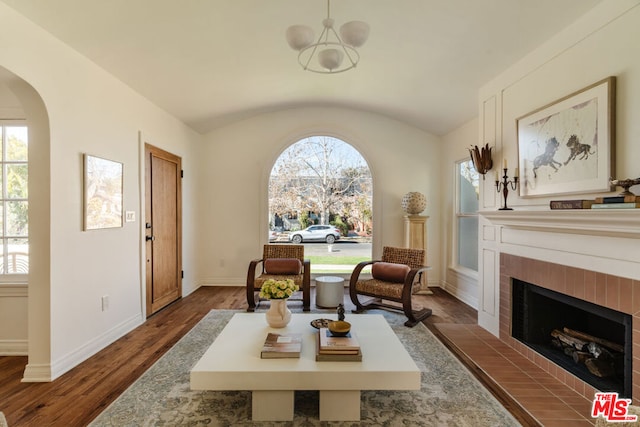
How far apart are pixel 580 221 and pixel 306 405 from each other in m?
2.09

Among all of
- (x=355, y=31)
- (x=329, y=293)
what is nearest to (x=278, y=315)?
(x=329, y=293)

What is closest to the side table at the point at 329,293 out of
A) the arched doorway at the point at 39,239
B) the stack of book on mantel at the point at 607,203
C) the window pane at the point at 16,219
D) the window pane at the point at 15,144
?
the stack of book on mantel at the point at 607,203

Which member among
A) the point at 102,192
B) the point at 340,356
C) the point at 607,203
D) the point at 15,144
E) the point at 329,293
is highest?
the point at 15,144

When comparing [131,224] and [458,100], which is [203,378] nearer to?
[131,224]

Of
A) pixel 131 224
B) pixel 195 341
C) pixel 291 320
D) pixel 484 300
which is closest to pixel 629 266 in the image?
pixel 484 300

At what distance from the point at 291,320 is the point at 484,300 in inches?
82.6

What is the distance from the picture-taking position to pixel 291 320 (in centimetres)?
265

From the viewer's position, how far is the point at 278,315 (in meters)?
2.46

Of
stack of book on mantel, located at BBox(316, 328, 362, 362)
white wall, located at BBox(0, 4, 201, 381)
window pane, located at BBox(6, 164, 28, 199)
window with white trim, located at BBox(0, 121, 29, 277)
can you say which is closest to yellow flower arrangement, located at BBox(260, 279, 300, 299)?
stack of book on mantel, located at BBox(316, 328, 362, 362)

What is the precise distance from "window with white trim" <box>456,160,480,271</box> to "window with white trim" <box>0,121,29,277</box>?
4.87 m

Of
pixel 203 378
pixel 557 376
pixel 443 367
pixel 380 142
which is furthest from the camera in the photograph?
pixel 380 142

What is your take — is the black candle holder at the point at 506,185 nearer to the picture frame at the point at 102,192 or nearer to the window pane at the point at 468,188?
the window pane at the point at 468,188

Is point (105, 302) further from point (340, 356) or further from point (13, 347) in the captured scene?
point (340, 356)

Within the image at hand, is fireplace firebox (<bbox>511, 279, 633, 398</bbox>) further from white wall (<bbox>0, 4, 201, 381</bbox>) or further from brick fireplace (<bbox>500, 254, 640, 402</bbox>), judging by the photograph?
white wall (<bbox>0, 4, 201, 381</bbox>)
